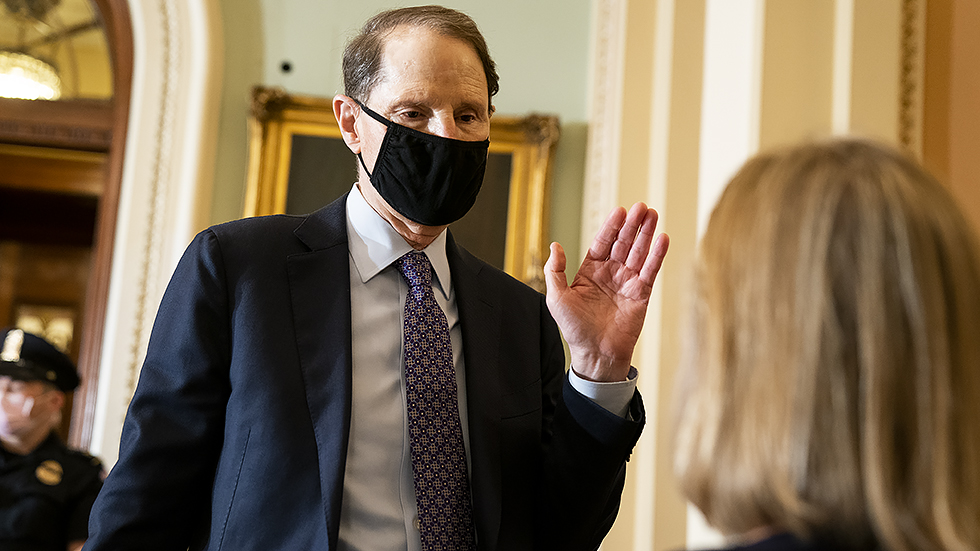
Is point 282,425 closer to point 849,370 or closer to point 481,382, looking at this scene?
point 481,382

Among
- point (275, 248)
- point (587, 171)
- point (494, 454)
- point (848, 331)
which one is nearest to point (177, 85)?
point (587, 171)

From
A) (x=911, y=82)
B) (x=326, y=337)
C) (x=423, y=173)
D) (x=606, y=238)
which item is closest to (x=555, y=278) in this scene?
(x=606, y=238)

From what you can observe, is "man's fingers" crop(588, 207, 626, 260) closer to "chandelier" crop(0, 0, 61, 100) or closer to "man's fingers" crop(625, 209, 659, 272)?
"man's fingers" crop(625, 209, 659, 272)

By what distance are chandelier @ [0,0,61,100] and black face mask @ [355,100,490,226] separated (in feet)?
13.6

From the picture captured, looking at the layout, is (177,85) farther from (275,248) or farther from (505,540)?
(505,540)

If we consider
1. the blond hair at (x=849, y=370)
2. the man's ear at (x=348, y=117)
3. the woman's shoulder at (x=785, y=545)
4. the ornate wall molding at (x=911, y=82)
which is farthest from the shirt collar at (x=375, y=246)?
the ornate wall molding at (x=911, y=82)

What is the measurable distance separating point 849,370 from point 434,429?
36.5 inches

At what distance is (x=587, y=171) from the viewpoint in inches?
200

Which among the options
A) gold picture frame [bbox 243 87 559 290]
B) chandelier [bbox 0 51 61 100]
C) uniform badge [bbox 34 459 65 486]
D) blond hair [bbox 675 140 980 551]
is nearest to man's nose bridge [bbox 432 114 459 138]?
blond hair [bbox 675 140 980 551]

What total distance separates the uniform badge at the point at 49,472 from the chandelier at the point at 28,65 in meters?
2.55

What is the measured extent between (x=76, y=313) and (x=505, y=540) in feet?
25.8

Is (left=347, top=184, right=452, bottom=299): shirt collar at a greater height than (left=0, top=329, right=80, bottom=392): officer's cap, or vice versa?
(left=347, top=184, right=452, bottom=299): shirt collar

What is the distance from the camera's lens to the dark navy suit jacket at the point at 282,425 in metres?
1.64

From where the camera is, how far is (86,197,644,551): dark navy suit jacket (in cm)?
164
